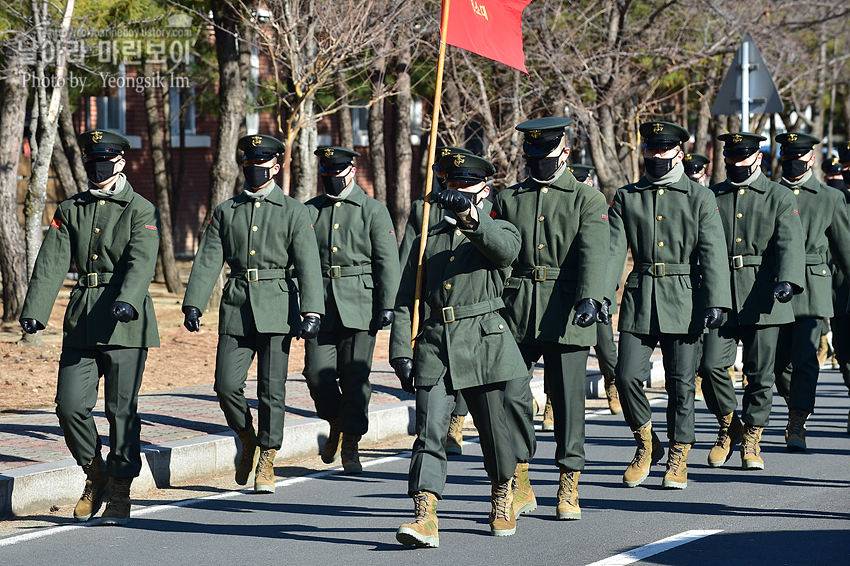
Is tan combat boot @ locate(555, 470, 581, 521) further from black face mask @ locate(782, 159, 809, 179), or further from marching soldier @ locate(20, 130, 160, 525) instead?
black face mask @ locate(782, 159, 809, 179)

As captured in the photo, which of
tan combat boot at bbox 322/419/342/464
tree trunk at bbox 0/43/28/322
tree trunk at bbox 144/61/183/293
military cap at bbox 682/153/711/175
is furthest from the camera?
tree trunk at bbox 144/61/183/293

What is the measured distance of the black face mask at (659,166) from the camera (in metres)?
7.42

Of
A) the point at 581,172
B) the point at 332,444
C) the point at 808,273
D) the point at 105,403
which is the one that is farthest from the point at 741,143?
the point at 105,403

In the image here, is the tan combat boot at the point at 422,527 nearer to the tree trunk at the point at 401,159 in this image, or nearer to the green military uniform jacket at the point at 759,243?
the green military uniform jacket at the point at 759,243

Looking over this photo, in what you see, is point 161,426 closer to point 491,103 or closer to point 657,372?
point 657,372

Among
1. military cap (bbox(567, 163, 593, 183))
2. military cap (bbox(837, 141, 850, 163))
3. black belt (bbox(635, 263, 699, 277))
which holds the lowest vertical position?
black belt (bbox(635, 263, 699, 277))

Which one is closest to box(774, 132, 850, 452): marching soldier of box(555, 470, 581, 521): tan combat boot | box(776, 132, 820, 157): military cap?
box(776, 132, 820, 157): military cap

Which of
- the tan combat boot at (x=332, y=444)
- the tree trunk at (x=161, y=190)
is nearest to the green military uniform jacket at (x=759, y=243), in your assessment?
the tan combat boot at (x=332, y=444)

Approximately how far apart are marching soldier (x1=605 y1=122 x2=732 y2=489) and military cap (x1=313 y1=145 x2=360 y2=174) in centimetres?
187

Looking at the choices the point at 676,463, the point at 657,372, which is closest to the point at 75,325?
the point at 676,463

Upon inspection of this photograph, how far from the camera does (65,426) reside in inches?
260

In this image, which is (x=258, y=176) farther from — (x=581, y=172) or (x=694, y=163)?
(x=694, y=163)

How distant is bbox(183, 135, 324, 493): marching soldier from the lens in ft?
24.2

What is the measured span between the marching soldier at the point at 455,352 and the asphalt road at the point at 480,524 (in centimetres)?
37
